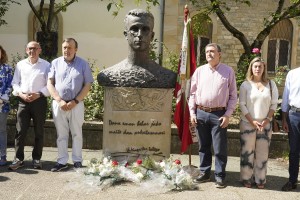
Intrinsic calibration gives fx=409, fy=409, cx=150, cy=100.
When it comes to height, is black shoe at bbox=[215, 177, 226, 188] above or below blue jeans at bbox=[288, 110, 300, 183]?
below

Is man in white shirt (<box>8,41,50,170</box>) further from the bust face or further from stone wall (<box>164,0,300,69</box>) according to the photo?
stone wall (<box>164,0,300,69</box>)

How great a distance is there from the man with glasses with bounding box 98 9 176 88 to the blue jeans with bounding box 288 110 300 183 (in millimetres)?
1531

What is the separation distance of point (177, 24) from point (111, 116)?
10.2m

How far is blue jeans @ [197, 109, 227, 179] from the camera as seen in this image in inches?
194

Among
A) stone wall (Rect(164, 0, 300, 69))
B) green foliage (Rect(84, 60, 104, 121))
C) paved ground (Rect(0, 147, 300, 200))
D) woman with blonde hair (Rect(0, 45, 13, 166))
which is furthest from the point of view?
stone wall (Rect(164, 0, 300, 69))

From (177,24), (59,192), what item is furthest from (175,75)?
(177,24)

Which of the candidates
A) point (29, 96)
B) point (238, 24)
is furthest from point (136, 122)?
point (238, 24)

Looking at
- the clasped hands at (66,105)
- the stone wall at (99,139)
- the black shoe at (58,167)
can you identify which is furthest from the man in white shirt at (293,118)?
the black shoe at (58,167)

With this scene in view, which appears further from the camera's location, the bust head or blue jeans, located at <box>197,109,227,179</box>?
the bust head

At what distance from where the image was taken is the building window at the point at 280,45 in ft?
52.7

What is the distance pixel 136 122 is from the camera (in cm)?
533

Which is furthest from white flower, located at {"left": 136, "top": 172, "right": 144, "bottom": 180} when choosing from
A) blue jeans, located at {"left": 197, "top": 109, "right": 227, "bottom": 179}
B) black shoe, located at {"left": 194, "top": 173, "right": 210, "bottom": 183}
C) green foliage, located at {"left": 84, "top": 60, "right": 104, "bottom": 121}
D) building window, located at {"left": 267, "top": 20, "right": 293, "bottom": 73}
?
building window, located at {"left": 267, "top": 20, "right": 293, "bottom": 73}

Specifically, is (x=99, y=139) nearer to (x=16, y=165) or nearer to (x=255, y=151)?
(x=16, y=165)

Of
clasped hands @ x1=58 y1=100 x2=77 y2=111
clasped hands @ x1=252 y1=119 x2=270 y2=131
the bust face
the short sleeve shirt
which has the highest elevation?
the bust face
